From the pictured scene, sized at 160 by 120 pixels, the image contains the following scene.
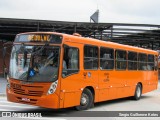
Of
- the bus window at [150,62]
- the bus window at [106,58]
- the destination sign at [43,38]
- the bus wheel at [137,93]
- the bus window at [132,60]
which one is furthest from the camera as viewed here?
the bus window at [150,62]

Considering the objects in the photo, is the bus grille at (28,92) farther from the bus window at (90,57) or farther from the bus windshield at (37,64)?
the bus window at (90,57)

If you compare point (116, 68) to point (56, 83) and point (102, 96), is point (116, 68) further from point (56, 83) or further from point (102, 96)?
point (56, 83)

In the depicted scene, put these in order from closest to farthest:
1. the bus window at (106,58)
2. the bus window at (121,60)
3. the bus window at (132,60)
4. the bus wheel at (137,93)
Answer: the bus window at (106,58) → the bus window at (121,60) → the bus window at (132,60) → the bus wheel at (137,93)

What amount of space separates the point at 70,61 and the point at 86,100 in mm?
1935

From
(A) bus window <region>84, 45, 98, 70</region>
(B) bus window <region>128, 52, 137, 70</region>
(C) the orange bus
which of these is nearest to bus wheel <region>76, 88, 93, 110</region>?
(C) the orange bus

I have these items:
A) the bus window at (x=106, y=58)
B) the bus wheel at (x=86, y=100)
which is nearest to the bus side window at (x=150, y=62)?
the bus window at (x=106, y=58)

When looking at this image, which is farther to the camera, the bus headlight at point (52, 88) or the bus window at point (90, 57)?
the bus window at point (90, 57)

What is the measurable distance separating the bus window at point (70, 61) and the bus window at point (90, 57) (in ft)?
2.34

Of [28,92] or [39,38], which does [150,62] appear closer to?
[39,38]

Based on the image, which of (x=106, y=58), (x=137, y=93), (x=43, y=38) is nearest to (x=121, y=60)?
(x=106, y=58)

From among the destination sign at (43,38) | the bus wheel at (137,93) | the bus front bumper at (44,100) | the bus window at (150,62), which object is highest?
the destination sign at (43,38)

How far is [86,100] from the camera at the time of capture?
14164 mm

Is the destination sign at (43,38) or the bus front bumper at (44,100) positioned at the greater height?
the destination sign at (43,38)

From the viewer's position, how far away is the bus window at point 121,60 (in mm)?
17000
